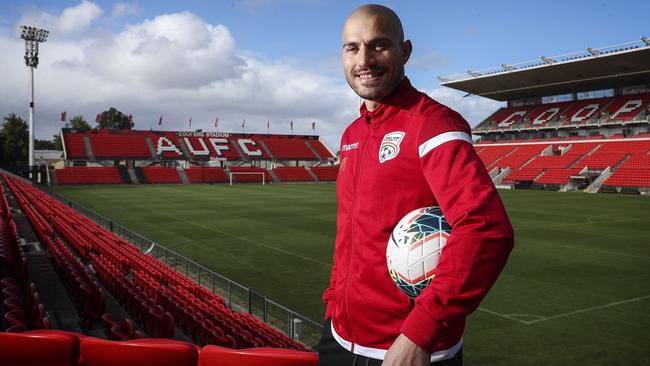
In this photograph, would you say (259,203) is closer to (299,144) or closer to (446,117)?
(446,117)

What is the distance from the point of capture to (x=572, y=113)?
2338 inches

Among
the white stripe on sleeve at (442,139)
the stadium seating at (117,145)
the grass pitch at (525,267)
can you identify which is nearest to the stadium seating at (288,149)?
the stadium seating at (117,145)

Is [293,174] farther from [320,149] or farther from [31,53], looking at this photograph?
[31,53]

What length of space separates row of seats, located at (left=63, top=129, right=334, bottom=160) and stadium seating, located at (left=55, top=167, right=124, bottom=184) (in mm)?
5313

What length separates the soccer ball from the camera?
5.97 feet

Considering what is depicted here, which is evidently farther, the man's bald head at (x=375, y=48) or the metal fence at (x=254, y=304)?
the metal fence at (x=254, y=304)

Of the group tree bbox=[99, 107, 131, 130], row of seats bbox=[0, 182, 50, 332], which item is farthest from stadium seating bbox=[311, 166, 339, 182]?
tree bbox=[99, 107, 131, 130]

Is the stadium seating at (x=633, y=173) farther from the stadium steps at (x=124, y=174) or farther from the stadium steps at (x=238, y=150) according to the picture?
the stadium steps at (x=124, y=174)

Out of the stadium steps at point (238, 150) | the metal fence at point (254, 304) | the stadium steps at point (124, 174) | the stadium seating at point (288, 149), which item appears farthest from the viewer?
the stadium seating at point (288, 149)

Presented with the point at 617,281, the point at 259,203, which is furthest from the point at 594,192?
the point at 617,281

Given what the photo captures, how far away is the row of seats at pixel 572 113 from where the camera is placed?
5378 cm

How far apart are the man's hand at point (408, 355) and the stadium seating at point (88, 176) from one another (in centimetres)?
5783

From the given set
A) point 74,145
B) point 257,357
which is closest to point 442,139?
point 257,357

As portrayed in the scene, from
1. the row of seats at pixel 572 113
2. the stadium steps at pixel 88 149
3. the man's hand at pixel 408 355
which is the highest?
the row of seats at pixel 572 113
